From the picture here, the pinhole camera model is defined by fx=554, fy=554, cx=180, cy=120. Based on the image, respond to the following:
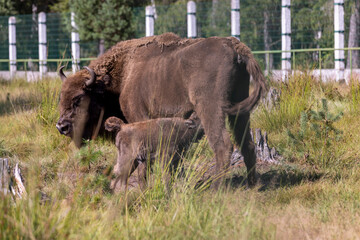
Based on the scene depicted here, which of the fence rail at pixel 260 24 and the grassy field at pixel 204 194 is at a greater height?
the fence rail at pixel 260 24

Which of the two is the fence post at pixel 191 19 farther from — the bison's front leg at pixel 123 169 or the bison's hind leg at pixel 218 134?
the bison's front leg at pixel 123 169

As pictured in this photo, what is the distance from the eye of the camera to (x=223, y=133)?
5727mm

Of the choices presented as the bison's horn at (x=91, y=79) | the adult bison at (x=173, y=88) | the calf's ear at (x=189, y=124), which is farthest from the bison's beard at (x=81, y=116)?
the calf's ear at (x=189, y=124)

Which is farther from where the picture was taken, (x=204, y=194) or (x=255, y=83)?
(x=255, y=83)

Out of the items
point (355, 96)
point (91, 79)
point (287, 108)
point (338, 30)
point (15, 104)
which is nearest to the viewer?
point (91, 79)

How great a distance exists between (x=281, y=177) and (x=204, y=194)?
1.55 m

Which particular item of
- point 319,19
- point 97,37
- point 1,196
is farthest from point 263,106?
point 97,37

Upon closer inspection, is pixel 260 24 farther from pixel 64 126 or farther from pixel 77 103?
pixel 64 126

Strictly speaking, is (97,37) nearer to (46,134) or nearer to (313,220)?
(46,134)

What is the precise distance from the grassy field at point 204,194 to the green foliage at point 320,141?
0.04ft

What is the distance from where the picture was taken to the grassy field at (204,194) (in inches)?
145

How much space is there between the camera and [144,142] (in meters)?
5.68

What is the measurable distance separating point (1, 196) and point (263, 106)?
19.1 feet


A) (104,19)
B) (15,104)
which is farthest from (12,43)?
(15,104)
